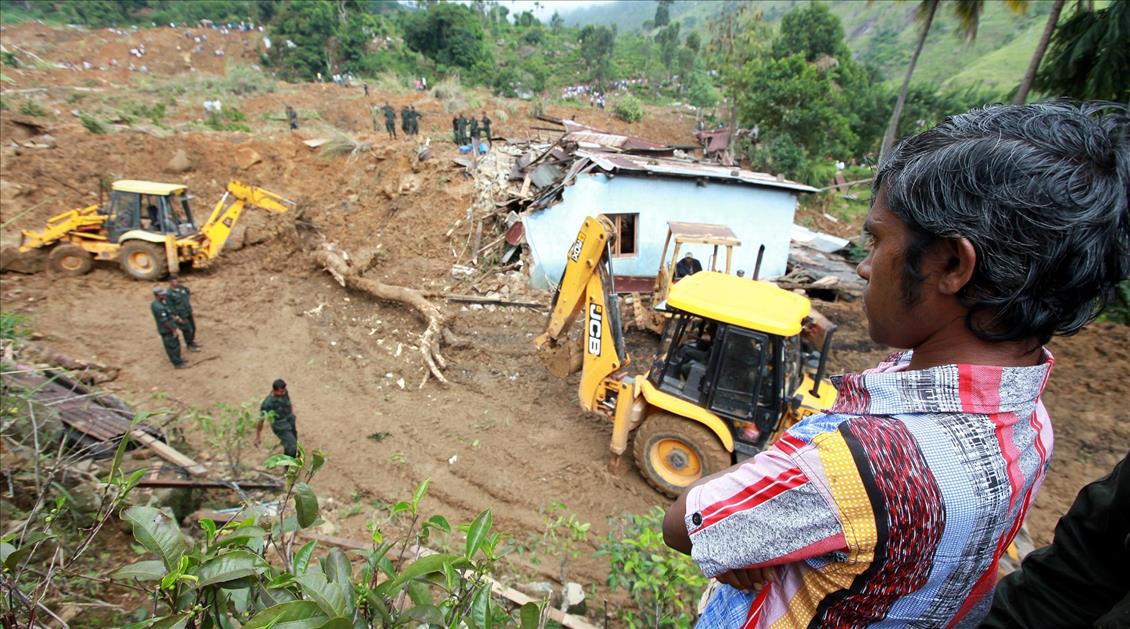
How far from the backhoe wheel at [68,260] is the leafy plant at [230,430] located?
5.55m

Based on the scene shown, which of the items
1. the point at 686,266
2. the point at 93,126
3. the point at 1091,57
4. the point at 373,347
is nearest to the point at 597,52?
the point at 93,126

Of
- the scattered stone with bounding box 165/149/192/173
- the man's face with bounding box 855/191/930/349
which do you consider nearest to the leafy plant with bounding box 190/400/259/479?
the man's face with bounding box 855/191/930/349

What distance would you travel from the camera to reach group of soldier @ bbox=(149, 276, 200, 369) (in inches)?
262

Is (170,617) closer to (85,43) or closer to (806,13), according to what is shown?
(806,13)

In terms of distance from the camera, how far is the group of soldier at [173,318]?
6660mm

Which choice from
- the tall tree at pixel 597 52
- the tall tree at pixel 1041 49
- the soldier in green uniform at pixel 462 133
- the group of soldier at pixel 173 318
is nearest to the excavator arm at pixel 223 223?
the group of soldier at pixel 173 318

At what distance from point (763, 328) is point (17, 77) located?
32.4 meters

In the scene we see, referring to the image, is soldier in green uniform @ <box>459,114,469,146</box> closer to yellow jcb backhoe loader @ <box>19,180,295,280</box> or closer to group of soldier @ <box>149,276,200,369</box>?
yellow jcb backhoe loader @ <box>19,180,295,280</box>

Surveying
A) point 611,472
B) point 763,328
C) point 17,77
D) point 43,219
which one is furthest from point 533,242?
point 17,77

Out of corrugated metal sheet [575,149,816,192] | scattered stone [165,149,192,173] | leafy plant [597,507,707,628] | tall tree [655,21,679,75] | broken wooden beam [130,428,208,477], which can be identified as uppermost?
tall tree [655,21,679,75]

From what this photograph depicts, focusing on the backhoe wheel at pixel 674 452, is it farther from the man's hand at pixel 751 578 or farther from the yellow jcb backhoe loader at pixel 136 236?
the yellow jcb backhoe loader at pixel 136 236

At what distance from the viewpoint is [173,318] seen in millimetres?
6820

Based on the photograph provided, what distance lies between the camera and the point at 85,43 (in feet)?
113

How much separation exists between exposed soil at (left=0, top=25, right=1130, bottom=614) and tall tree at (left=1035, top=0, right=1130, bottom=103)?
371cm
